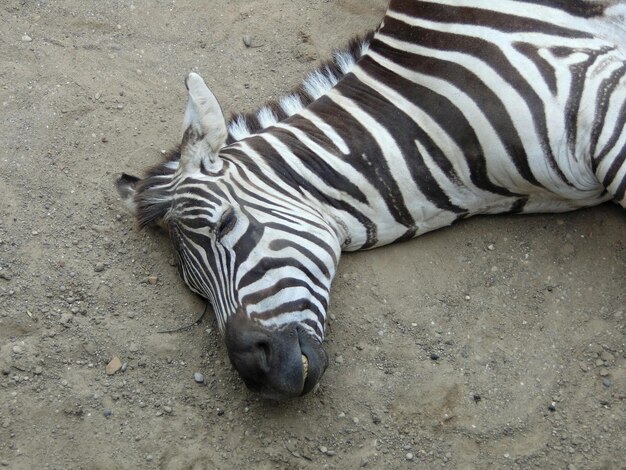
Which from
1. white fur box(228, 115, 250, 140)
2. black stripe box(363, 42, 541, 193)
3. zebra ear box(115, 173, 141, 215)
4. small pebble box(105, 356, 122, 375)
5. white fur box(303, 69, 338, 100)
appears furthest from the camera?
white fur box(303, 69, 338, 100)

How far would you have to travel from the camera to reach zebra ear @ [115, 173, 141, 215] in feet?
13.0

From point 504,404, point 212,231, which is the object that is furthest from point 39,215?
point 504,404

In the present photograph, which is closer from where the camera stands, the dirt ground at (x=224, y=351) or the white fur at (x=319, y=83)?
the dirt ground at (x=224, y=351)

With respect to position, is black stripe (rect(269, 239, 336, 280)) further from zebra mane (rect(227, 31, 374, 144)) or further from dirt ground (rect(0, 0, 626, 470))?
zebra mane (rect(227, 31, 374, 144))

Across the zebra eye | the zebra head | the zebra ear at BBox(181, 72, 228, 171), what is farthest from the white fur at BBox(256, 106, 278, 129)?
the zebra eye

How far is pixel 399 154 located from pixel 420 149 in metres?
0.11

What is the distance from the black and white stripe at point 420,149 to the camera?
362 cm

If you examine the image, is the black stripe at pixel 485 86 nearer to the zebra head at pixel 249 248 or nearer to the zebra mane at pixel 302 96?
the zebra mane at pixel 302 96

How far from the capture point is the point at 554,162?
3.84 m

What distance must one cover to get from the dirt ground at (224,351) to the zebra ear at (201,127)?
68 cm

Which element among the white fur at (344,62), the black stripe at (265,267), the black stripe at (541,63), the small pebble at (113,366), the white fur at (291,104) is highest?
the black stripe at (541,63)

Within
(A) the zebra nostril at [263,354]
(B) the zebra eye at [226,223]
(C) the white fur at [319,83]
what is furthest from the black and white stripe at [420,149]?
(A) the zebra nostril at [263,354]

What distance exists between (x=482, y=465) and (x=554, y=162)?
1.48 m

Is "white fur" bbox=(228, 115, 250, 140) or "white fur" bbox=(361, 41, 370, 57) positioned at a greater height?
"white fur" bbox=(361, 41, 370, 57)
